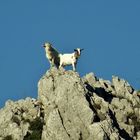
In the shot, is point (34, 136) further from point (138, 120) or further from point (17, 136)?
point (138, 120)

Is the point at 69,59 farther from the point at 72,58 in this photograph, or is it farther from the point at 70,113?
the point at 70,113

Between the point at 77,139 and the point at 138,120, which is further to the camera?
the point at 138,120

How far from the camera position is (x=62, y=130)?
16900 cm

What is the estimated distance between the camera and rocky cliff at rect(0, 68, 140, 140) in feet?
554

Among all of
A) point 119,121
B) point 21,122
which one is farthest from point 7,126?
point 119,121

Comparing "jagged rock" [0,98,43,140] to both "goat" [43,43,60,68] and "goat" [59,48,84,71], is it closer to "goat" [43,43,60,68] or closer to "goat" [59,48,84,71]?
"goat" [43,43,60,68]

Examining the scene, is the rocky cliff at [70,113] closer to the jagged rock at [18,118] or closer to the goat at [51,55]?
the jagged rock at [18,118]

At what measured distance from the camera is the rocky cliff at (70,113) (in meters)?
169

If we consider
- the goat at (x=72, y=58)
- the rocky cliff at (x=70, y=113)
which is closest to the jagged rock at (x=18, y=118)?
the rocky cliff at (x=70, y=113)

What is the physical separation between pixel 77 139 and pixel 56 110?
5.86m

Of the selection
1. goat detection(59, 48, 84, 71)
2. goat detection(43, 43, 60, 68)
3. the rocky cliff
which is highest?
goat detection(43, 43, 60, 68)

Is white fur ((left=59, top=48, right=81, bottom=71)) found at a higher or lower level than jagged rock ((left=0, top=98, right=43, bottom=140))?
higher

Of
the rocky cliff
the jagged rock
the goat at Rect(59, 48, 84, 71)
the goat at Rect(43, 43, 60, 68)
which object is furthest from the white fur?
the jagged rock

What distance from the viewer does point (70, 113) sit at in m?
172
